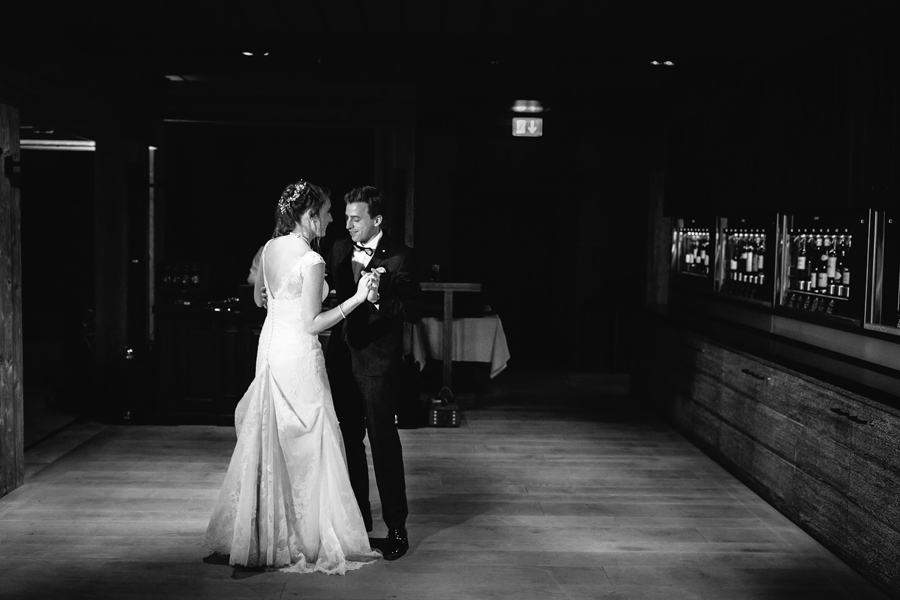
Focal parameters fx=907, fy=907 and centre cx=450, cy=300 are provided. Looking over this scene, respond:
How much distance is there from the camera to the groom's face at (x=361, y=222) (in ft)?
13.7

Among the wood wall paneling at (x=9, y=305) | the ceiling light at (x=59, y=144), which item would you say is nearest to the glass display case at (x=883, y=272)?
the wood wall paneling at (x=9, y=305)

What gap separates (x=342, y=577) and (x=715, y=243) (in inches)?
197

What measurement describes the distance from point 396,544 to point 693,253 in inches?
206

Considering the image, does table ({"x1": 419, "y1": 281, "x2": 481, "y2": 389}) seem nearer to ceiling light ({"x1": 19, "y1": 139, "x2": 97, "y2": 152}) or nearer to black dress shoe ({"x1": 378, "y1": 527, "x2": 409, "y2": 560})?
black dress shoe ({"x1": 378, "y1": 527, "x2": 409, "y2": 560})

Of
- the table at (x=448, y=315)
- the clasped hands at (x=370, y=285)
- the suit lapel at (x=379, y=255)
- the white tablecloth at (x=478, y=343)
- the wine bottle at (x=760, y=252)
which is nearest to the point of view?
the clasped hands at (x=370, y=285)

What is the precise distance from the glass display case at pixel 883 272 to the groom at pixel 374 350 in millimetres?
2619

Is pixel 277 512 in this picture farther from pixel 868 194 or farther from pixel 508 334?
pixel 508 334

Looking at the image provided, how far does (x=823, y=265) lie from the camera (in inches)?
226

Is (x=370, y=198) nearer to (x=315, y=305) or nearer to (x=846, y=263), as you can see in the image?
(x=315, y=305)

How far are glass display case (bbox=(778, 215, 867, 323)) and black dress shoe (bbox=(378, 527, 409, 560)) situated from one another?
9.38ft

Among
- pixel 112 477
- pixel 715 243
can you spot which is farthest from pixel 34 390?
pixel 715 243

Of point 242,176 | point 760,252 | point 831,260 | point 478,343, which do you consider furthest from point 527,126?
point 831,260

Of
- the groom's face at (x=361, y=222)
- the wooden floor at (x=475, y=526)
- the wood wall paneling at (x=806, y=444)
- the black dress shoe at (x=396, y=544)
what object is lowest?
the wooden floor at (x=475, y=526)

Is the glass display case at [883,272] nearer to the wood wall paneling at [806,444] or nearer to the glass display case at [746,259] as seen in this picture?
the wood wall paneling at [806,444]
